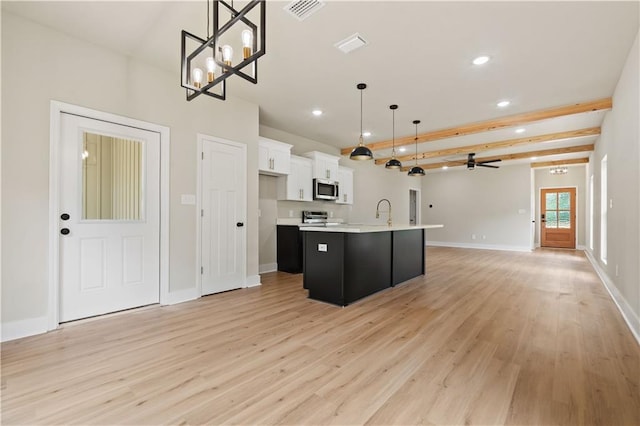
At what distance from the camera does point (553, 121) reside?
5387 millimetres

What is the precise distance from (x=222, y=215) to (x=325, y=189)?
2.92 metres

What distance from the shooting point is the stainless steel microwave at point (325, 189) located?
21.2 feet

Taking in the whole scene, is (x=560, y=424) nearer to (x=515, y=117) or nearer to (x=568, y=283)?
(x=568, y=283)

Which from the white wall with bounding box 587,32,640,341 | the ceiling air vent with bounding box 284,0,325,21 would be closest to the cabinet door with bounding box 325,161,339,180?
the ceiling air vent with bounding box 284,0,325,21

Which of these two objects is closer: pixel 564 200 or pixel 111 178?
pixel 111 178

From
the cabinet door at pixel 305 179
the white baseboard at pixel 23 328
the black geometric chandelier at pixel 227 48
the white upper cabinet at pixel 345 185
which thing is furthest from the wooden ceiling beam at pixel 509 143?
the white baseboard at pixel 23 328

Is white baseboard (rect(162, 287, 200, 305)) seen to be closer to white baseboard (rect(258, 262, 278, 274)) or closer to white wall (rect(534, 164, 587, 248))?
white baseboard (rect(258, 262, 278, 274))

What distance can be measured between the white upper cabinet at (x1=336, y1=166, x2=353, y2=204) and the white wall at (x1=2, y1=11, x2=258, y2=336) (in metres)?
4.33

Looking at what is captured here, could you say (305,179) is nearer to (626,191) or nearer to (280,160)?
(280,160)

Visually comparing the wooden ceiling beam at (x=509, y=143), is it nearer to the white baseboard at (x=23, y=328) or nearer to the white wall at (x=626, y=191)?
the white wall at (x=626, y=191)

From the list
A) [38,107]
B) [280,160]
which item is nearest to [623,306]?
[280,160]

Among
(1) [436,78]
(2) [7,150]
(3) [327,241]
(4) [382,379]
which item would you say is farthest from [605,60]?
(2) [7,150]

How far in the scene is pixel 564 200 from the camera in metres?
10.2

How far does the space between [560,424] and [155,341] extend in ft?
9.46
